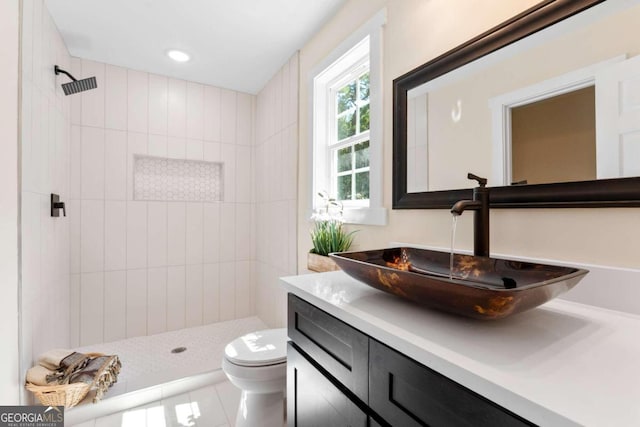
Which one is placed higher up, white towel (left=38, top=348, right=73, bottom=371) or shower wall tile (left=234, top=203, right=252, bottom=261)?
shower wall tile (left=234, top=203, right=252, bottom=261)

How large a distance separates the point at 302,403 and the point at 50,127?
223 centimetres

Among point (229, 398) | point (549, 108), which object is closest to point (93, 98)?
point (229, 398)

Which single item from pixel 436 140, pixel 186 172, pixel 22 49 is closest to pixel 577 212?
pixel 436 140

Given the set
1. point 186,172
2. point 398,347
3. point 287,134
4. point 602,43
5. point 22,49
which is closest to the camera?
point 398,347

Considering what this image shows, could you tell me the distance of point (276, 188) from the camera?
2723 mm

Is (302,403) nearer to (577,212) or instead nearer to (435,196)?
(435,196)

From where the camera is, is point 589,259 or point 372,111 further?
point 372,111

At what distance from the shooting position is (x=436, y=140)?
1.25 meters

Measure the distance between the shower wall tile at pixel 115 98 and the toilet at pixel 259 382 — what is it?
227 cm

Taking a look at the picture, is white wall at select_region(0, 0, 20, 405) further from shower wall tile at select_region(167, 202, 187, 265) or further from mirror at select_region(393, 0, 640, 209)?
mirror at select_region(393, 0, 640, 209)

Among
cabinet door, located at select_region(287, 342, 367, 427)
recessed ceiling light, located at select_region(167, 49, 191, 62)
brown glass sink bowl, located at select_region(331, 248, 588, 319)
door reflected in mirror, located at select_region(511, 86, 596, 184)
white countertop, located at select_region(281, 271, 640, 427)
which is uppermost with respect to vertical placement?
recessed ceiling light, located at select_region(167, 49, 191, 62)

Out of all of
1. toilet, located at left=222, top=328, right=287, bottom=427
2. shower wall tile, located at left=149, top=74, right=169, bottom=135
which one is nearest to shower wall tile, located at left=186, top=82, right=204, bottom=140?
shower wall tile, located at left=149, top=74, right=169, bottom=135

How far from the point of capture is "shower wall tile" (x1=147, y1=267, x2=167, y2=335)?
9.05 ft

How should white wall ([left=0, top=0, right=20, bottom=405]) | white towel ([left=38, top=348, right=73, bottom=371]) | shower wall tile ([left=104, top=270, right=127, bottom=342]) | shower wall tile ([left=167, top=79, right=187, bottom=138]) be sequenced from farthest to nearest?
1. shower wall tile ([left=167, top=79, right=187, bottom=138])
2. shower wall tile ([left=104, top=270, right=127, bottom=342])
3. white towel ([left=38, top=348, right=73, bottom=371])
4. white wall ([left=0, top=0, right=20, bottom=405])
